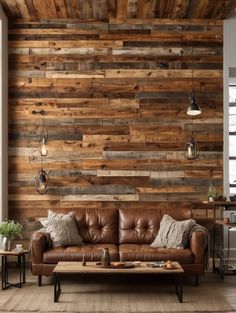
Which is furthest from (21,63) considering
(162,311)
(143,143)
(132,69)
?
(162,311)

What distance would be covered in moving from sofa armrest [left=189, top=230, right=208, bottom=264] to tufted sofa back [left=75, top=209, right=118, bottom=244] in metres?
1.17

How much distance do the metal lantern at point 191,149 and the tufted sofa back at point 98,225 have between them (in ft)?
4.44

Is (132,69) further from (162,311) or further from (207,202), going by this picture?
(162,311)

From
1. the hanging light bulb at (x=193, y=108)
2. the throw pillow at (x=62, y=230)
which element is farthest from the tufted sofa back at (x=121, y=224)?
the hanging light bulb at (x=193, y=108)

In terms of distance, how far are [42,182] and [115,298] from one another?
246 centimetres

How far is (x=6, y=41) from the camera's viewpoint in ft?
26.4

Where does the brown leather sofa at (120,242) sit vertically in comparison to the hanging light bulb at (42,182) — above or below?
below

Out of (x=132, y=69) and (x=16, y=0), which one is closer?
(x=16, y=0)

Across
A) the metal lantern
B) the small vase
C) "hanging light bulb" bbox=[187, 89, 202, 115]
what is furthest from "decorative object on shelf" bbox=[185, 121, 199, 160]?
the small vase

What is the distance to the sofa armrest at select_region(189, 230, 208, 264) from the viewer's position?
6.81 m

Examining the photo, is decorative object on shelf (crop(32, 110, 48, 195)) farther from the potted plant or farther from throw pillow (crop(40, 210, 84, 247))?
the potted plant

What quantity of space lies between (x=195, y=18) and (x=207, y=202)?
8.83ft

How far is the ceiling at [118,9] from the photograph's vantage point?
7512mm

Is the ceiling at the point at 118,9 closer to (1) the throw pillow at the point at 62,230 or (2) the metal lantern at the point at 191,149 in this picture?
(2) the metal lantern at the point at 191,149
